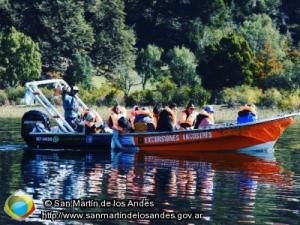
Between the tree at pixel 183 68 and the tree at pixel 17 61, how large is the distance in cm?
1250

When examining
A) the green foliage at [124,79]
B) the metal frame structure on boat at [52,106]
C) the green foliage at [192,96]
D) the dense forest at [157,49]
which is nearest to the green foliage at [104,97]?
the dense forest at [157,49]

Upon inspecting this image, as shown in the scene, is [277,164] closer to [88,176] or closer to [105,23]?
[88,176]

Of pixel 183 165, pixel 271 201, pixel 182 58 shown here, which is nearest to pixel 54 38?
pixel 182 58

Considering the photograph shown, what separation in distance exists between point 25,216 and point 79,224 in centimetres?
127

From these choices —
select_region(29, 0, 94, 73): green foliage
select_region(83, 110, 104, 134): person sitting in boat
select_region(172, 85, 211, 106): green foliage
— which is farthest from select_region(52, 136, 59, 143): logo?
select_region(29, 0, 94, 73): green foliage

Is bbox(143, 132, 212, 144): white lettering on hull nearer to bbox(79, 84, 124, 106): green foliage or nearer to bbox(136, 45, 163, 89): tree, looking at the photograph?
bbox(79, 84, 124, 106): green foliage

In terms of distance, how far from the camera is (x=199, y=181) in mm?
24844

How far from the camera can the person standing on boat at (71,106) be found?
34.4 meters

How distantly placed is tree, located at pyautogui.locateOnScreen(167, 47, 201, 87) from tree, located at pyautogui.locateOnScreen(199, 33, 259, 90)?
6278 millimetres

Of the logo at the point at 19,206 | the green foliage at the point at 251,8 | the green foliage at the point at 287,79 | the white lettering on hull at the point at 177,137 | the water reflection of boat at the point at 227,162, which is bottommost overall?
the logo at the point at 19,206

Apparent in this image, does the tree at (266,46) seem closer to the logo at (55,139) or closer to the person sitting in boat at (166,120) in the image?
the person sitting in boat at (166,120)

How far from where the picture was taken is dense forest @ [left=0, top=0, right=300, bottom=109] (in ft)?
243

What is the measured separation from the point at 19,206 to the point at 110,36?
80.5 meters

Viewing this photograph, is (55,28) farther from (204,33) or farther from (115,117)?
(115,117)
